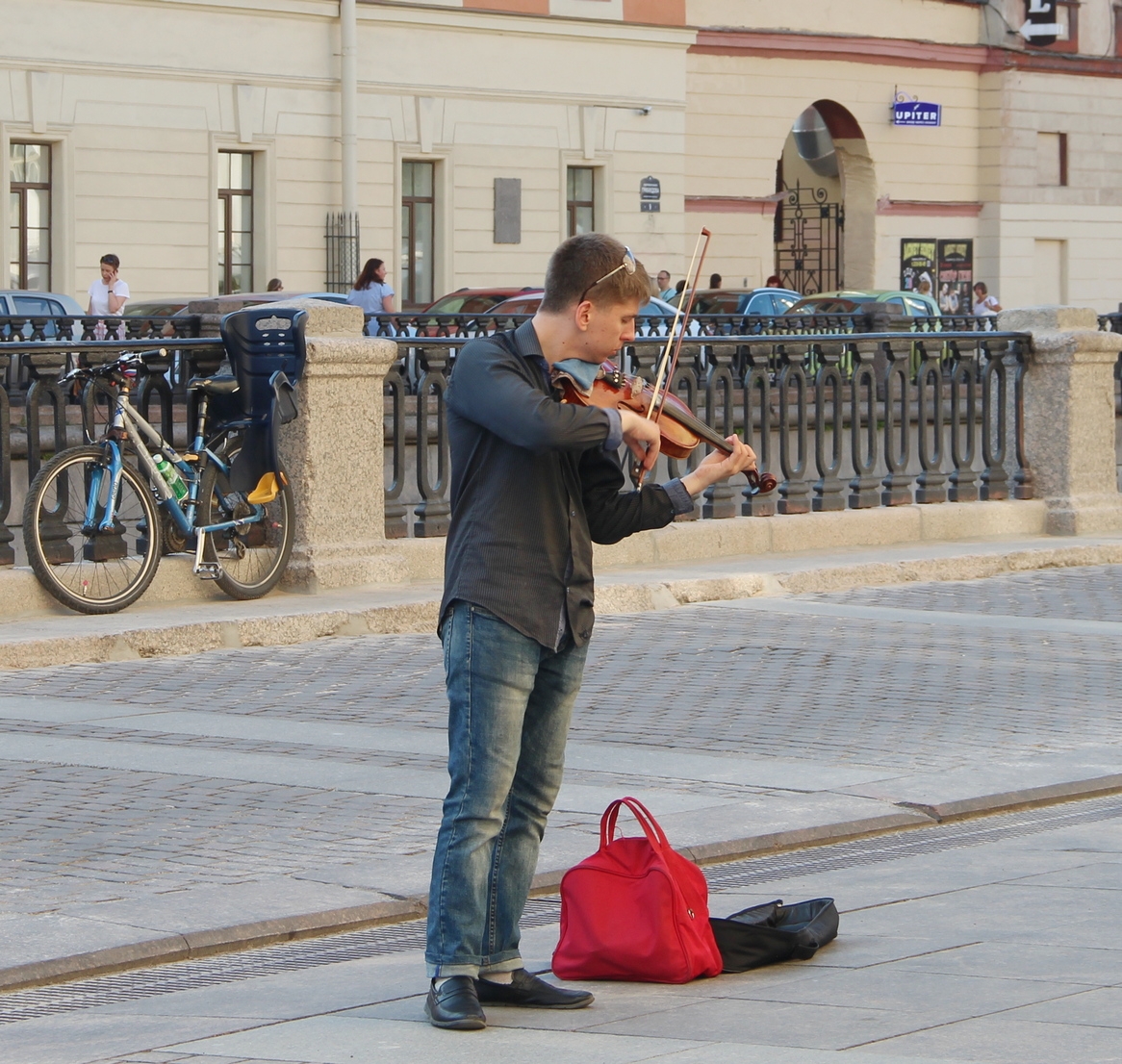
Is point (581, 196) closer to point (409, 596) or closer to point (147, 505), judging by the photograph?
point (409, 596)

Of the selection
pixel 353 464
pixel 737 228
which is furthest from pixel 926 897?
pixel 737 228

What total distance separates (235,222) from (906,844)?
26830mm

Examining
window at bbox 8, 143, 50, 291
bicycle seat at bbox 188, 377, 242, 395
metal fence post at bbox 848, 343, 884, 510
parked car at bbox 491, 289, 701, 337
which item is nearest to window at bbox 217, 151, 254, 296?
window at bbox 8, 143, 50, 291

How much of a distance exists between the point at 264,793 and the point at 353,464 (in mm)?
5021

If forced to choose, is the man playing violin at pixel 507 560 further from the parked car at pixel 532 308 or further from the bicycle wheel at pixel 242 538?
the parked car at pixel 532 308

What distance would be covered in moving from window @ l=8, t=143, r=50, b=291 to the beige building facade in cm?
3

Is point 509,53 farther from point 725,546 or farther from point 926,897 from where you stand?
point 926,897

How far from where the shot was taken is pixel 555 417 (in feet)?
15.9

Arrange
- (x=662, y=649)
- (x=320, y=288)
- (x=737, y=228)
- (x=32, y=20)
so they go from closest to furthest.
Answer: (x=662, y=649) → (x=32, y=20) → (x=320, y=288) → (x=737, y=228)

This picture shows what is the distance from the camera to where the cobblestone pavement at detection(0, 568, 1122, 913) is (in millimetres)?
6957

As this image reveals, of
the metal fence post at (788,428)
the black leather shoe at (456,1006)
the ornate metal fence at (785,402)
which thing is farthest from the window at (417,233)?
the black leather shoe at (456,1006)

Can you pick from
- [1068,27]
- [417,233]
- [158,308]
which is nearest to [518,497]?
[158,308]

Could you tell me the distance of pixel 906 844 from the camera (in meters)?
7.16

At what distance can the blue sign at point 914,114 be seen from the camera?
41.9 metres
